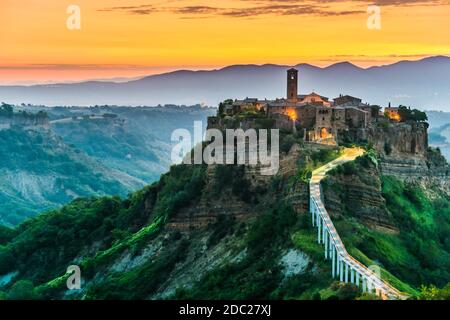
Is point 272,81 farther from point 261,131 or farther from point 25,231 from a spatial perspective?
point 261,131

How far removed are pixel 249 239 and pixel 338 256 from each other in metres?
12.8

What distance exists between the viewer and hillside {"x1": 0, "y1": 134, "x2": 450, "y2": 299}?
186 ft

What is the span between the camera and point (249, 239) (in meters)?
63.4

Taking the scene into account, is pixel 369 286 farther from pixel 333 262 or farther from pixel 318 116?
pixel 318 116

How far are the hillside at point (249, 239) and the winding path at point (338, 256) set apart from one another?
1.94ft

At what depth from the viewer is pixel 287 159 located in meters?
67.6

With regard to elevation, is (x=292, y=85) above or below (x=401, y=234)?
above

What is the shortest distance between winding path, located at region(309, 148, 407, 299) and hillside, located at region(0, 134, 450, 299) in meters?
0.59

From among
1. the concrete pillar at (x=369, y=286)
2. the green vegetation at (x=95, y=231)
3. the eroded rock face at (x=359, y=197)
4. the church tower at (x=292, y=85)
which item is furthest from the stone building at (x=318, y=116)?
the concrete pillar at (x=369, y=286)

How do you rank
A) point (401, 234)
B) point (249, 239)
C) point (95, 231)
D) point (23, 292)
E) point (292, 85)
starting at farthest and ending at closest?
point (95, 231), point (292, 85), point (23, 292), point (401, 234), point (249, 239)

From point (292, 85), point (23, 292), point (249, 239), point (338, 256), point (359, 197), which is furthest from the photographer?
point (292, 85)

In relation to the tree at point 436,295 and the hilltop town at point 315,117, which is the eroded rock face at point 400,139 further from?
the tree at point 436,295

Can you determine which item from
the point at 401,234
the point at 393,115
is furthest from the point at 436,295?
the point at 393,115
